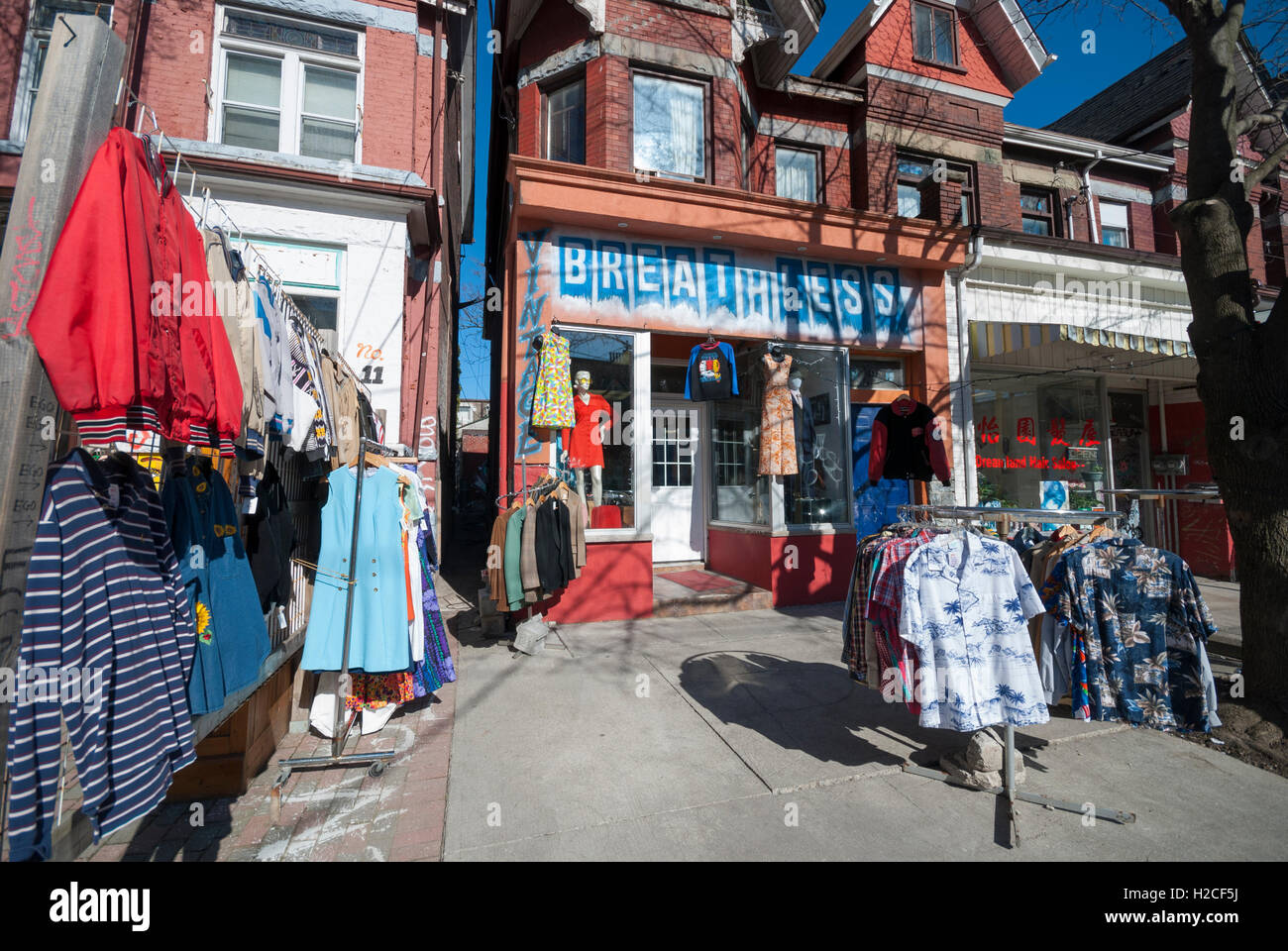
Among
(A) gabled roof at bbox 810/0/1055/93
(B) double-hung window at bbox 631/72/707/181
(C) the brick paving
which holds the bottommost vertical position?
(C) the brick paving

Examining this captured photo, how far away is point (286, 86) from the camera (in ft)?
24.8

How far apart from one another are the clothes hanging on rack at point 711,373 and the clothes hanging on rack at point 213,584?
5626 mm

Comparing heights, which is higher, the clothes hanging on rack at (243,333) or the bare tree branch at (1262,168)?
the bare tree branch at (1262,168)

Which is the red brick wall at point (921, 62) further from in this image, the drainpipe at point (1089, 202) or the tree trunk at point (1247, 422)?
the tree trunk at point (1247, 422)

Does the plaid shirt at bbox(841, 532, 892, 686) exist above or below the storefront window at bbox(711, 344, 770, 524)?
below

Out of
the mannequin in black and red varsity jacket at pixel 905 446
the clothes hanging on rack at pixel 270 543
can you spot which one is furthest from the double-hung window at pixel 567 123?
the clothes hanging on rack at pixel 270 543

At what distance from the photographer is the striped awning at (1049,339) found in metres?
7.83

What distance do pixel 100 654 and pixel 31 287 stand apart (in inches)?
46.9

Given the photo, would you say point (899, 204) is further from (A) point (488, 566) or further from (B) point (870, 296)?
(A) point (488, 566)

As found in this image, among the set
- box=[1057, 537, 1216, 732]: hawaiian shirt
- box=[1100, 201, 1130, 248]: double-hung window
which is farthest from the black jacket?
box=[1100, 201, 1130, 248]: double-hung window

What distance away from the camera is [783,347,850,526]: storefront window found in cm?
802

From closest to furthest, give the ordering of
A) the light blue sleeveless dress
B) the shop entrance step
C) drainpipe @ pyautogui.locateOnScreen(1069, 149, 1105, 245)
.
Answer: the light blue sleeveless dress
the shop entrance step
drainpipe @ pyautogui.locateOnScreen(1069, 149, 1105, 245)

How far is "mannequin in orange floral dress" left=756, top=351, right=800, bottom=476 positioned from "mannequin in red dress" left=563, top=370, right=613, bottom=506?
2298 mm

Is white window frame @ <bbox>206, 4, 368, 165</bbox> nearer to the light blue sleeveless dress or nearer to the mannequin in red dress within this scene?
the mannequin in red dress
